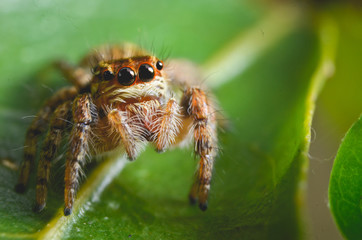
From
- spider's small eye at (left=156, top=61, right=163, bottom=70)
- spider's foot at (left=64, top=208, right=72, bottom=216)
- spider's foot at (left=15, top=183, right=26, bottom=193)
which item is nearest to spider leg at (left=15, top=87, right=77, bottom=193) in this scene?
spider's foot at (left=15, top=183, right=26, bottom=193)

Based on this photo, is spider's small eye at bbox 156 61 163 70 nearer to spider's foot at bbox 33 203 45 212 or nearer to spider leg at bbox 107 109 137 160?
spider leg at bbox 107 109 137 160

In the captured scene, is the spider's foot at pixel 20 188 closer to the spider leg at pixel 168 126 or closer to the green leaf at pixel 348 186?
the spider leg at pixel 168 126

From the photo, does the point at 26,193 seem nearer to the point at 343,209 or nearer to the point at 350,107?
the point at 343,209

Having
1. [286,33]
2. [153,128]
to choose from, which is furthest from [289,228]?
[286,33]

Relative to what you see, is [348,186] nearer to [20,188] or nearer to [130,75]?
[130,75]

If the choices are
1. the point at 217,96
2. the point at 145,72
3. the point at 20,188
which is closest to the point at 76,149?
the point at 20,188

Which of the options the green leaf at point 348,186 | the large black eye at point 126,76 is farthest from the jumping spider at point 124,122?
the green leaf at point 348,186
